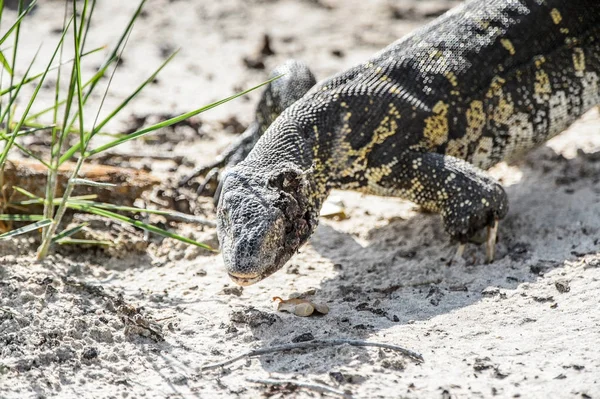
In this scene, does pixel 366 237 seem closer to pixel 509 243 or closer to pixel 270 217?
pixel 509 243

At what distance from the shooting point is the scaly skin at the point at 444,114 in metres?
5.61

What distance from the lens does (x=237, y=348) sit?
4.55m

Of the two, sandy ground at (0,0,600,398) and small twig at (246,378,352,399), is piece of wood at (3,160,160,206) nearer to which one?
sandy ground at (0,0,600,398)

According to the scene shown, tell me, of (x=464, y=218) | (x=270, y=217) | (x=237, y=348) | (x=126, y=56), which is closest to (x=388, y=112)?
(x=464, y=218)

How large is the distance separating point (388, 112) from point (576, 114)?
6.02ft

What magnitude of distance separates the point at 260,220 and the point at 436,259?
1.72m

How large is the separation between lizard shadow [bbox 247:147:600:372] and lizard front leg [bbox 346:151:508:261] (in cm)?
22

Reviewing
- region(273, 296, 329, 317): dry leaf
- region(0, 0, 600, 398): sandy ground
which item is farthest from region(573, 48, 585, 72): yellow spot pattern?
region(273, 296, 329, 317): dry leaf

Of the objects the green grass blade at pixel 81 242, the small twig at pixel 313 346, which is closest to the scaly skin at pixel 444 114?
the small twig at pixel 313 346

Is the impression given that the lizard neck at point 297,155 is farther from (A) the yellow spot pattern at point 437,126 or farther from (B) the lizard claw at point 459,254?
(B) the lizard claw at point 459,254

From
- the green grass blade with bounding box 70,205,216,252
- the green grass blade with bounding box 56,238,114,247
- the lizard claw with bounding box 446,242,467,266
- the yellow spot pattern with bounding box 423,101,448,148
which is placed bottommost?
the green grass blade with bounding box 56,238,114,247

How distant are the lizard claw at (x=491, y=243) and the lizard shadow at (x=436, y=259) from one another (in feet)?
0.20

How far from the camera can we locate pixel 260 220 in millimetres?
4695

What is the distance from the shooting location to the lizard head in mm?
4551
